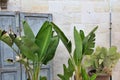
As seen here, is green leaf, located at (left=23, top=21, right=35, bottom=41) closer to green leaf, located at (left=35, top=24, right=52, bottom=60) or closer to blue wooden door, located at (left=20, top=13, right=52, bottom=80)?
green leaf, located at (left=35, top=24, right=52, bottom=60)

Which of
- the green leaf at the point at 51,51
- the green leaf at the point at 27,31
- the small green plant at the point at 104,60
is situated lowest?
the small green plant at the point at 104,60

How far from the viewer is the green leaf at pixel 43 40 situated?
7.43 ft

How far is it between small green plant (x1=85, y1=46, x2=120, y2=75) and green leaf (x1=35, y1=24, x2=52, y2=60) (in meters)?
1.17

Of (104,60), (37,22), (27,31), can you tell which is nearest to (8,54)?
(37,22)

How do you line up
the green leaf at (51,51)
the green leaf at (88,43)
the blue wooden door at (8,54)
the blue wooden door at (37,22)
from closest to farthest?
the green leaf at (51,51) < the green leaf at (88,43) < the blue wooden door at (8,54) < the blue wooden door at (37,22)

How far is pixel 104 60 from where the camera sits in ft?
10.8

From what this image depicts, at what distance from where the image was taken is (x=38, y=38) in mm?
2291

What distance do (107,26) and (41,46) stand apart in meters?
1.65

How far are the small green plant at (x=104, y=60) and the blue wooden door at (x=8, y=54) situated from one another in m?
1.00

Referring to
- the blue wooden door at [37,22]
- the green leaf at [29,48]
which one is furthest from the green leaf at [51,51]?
the blue wooden door at [37,22]

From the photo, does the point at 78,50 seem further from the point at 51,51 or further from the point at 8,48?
the point at 8,48

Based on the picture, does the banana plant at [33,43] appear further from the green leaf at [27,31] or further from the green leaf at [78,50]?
the green leaf at [78,50]

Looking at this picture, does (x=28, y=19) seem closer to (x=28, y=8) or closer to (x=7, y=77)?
(x=28, y=8)

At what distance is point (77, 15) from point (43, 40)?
130 centimetres
